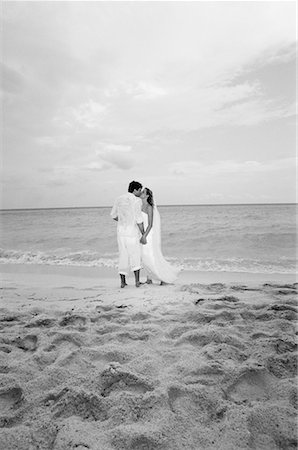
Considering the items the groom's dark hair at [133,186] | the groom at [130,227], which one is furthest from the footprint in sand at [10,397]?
the groom's dark hair at [133,186]

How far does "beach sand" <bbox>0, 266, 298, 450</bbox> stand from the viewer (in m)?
1.89

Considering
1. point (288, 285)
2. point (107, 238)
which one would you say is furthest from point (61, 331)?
point (107, 238)

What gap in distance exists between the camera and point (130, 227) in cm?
641

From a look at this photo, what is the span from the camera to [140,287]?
6289 mm

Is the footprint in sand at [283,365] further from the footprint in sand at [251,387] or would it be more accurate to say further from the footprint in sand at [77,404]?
the footprint in sand at [77,404]

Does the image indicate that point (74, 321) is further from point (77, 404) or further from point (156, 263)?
point (156, 263)

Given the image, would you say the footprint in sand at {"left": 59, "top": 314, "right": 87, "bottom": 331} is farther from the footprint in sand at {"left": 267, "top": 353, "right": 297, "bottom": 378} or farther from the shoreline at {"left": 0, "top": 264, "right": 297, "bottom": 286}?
the shoreline at {"left": 0, "top": 264, "right": 297, "bottom": 286}

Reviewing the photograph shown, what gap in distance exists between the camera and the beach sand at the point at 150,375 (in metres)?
1.89

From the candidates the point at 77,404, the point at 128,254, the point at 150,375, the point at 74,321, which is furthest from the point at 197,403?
the point at 128,254

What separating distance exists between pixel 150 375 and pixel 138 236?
13.6 ft

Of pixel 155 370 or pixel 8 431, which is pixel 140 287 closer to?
pixel 155 370

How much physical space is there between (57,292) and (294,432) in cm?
469

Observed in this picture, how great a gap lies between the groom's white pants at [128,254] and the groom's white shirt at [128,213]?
119 mm

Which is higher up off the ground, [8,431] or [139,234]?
[139,234]
